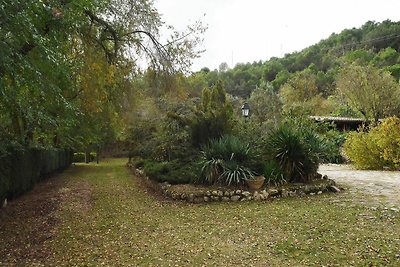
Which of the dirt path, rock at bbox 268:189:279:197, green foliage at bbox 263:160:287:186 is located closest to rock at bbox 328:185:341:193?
the dirt path

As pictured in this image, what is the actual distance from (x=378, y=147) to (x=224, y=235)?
1152 centimetres

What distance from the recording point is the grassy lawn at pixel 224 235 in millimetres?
4316

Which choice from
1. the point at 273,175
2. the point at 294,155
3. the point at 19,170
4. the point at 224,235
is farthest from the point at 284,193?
the point at 19,170

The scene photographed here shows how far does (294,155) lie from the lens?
29.7 ft

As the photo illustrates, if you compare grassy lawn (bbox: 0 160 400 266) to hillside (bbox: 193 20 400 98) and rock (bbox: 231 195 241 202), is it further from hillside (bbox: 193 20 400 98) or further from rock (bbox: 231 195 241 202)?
hillside (bbox: 193 20 400 98)

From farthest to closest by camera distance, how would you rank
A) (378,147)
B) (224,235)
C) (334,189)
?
1. (378,147)
2. (334,189)
3. (224,235)

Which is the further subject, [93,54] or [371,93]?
[371,93]

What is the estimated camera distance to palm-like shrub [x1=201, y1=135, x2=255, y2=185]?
8758 millimetres

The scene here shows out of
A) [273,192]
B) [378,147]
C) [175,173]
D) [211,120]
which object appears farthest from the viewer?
[378,147]

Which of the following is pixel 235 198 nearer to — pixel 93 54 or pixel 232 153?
pixel 232 153

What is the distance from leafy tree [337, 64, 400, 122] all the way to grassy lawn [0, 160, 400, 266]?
1976 centimetres

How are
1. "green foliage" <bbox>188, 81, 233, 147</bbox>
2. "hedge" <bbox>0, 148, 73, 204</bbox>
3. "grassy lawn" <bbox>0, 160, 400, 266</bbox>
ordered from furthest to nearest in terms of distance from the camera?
"green foliage" <bbox>188, 81, 233, 147</bbox>, "hedge" <bbox>0, 148, 73, 204</bbox>, "grassy lawn" <bbox>0, 160, 400, 266</bbox>

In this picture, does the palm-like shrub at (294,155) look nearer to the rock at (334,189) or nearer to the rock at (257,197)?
the rock at (334,189)

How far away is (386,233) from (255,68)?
5234 centimetres
